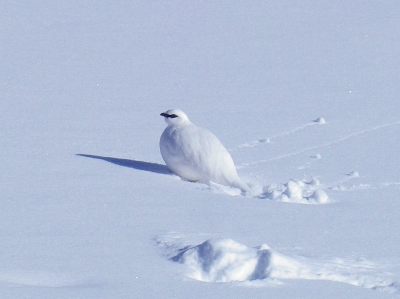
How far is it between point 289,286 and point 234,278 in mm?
217

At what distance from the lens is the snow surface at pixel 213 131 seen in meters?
3.13

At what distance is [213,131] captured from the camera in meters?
6.71

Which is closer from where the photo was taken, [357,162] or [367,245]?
[367,245]

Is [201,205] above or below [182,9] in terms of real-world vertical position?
below

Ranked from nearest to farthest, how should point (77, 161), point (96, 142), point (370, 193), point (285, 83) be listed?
point (370, 193)
point (77, 161)
point (96, 142)
point (285, 83)

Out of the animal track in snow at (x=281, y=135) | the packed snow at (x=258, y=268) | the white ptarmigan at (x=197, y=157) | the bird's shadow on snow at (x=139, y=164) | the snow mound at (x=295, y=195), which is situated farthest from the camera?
the animal track in snow at (x=281, y=135)

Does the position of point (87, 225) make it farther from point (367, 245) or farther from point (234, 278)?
point (367, 245)

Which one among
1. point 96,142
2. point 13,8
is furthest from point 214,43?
point 96,142

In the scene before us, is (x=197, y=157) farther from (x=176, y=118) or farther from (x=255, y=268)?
(x=255, y=268)

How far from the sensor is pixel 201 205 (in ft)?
13.7

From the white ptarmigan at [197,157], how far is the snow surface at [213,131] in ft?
0.32

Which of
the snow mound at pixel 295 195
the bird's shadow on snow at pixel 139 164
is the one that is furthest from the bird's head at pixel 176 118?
the snow mound at pixel 295 195

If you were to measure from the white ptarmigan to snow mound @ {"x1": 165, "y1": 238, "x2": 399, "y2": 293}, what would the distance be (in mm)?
1519

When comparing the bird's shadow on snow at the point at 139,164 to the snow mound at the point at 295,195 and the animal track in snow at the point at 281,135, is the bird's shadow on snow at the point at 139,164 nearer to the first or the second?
the snow mound at the point at 295,195
